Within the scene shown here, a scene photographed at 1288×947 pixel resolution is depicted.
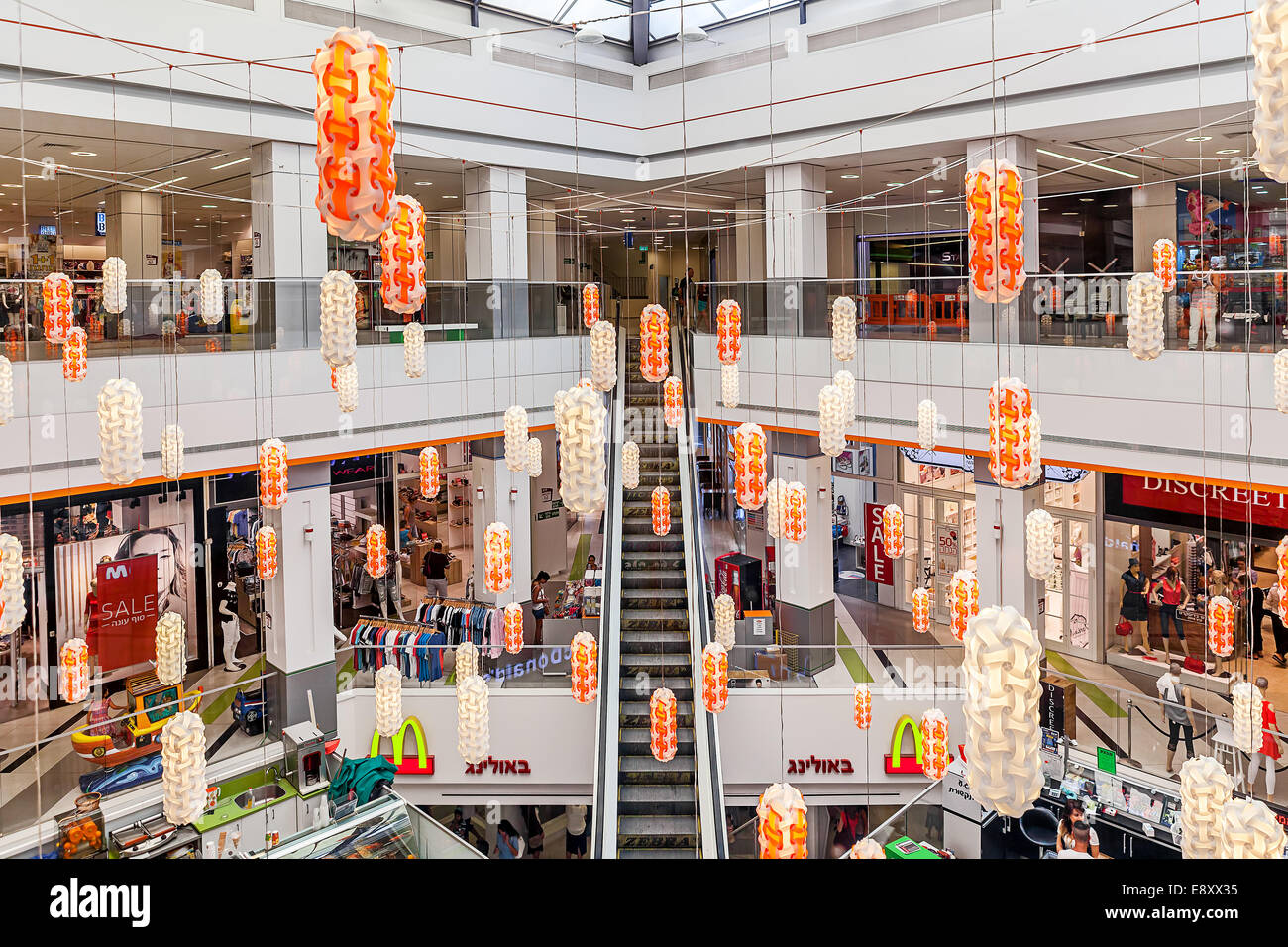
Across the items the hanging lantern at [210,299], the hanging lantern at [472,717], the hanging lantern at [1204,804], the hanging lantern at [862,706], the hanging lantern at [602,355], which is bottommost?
the hanging lantern at [862,706]

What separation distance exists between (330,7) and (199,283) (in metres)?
3.27

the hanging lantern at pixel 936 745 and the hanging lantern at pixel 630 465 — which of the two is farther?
the hanging lantern at pixel 630 465

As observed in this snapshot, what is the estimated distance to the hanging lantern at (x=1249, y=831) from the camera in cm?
378

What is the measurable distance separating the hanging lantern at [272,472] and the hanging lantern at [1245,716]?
722cm

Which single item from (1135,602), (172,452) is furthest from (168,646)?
(1135,602)

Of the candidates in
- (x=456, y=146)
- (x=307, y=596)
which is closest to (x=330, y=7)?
(x=456, y=146)

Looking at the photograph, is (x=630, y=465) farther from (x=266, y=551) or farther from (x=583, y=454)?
(x=583, y=454)

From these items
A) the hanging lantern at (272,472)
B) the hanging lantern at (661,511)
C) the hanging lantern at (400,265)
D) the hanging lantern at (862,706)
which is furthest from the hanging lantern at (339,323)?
the hanging lantern at (862,706)

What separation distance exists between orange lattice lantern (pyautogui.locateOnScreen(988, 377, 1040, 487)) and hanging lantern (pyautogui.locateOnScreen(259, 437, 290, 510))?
568cm

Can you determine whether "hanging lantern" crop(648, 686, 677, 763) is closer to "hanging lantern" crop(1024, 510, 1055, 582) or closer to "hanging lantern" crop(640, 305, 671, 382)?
"hanging lantern" crop(640, 305, 671, 382)

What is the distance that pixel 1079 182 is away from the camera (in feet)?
42.0

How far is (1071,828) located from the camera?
792cm

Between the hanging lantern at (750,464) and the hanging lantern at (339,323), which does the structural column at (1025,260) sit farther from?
the hanging lantern at (339,323)

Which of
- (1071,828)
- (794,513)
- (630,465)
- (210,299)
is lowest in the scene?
(1071,828)
